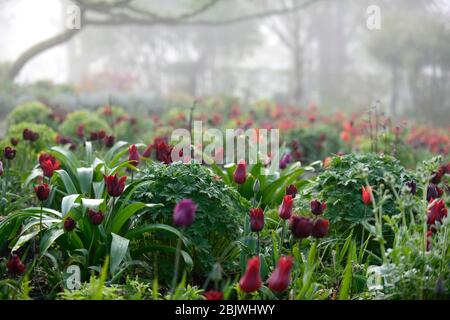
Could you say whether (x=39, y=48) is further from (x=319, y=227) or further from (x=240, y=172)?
(x=319, y=227)

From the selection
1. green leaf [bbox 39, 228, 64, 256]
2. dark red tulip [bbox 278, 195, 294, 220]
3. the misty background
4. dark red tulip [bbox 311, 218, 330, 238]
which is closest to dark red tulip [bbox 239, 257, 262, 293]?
dark red tulip [bbox 311, 218, 330, 238]

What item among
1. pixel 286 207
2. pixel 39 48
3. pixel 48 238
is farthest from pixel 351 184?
pixel 39 48

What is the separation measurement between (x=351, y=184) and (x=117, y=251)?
4.13 feet

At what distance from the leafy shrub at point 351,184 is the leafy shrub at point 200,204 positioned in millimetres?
515

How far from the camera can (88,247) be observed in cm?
238

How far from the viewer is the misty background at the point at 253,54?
1281 centimetres

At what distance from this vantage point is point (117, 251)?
6.77 feet

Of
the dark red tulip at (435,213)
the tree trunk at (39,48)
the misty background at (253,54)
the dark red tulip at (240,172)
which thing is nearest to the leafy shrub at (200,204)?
the dark red tulip at (240,172)

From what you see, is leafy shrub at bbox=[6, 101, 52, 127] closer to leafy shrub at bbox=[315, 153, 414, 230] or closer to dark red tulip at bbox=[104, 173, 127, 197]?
leafy shrub at bbox=[315, 153, 414, 230]

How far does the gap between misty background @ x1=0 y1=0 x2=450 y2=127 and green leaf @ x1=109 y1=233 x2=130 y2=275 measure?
23.3 ft

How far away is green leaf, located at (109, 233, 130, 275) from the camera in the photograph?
6.62ft

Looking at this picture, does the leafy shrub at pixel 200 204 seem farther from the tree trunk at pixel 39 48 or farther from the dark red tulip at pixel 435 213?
the tree trunk at pixel 39 48
